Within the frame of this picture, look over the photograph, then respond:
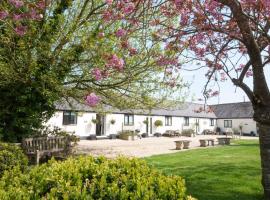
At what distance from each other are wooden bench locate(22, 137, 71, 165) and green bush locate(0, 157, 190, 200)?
10717 mm

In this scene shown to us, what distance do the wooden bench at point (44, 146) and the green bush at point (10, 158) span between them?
4090 mm

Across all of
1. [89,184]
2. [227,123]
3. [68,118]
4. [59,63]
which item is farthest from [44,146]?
[227,123]

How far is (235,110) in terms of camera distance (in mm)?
67625

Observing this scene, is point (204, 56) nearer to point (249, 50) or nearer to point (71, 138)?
point (249, 50)

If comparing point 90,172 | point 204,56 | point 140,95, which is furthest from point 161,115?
point 90,172

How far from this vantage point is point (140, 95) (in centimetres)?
1888

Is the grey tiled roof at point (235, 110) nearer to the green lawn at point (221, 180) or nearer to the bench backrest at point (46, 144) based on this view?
the green lawn at point (221, 180)

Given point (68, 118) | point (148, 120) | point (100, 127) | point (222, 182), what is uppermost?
point (148, 120)

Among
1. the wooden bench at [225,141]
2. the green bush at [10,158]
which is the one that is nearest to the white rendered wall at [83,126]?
the wooden bench at [225,141]

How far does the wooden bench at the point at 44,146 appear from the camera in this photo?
15.5 m

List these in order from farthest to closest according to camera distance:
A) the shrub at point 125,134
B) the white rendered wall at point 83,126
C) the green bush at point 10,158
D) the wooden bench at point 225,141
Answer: the shrub at point 125,134 → the white rendered wall at point 83,126 → the wooden bench at point 225,141 → the green bush at point 10,158

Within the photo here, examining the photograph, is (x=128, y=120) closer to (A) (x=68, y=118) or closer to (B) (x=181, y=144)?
(A) (x=68, y=118)

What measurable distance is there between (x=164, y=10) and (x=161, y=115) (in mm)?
44066

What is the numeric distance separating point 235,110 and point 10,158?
62453 mm
